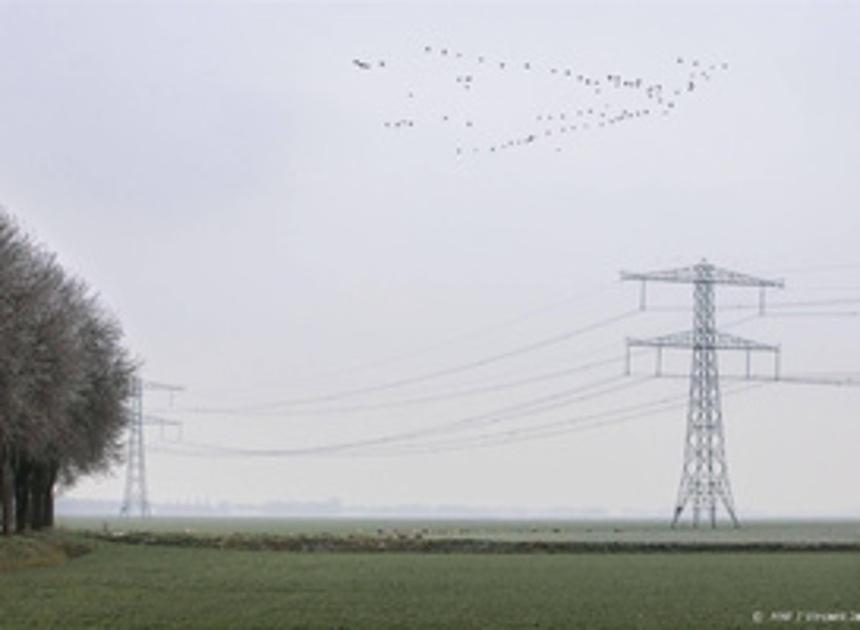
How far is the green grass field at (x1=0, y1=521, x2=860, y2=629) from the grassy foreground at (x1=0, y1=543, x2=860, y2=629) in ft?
0.14

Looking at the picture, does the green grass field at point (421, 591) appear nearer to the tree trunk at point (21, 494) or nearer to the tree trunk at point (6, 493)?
the tree trunk at point (6, 493)

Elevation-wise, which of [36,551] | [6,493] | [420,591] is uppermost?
[6,493]

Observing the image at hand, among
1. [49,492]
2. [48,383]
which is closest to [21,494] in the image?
[49,492]

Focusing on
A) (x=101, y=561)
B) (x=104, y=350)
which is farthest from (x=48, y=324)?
(x=104, y=350)

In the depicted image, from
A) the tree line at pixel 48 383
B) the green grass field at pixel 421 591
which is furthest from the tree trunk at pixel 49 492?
the green grass field at pixel 421 591

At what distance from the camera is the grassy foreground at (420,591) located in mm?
33531

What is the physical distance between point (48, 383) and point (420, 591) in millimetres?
26360

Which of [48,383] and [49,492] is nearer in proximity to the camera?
[48,383]

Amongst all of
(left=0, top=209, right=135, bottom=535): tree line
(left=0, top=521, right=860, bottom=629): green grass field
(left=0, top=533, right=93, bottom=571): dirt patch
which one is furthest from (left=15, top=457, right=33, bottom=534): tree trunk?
(left=0, top=521, right=860, bottom=629): green grass field

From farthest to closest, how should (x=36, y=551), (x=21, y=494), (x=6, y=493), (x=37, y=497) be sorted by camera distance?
(x=37, y=497) → (x=21, y=494) → (x=6, y=493) → (x=36, y=551)

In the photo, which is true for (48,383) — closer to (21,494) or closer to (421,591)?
(21,494)

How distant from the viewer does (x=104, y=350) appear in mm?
81250

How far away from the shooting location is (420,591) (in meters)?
42.8

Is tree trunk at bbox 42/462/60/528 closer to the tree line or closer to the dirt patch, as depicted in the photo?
the tree line
